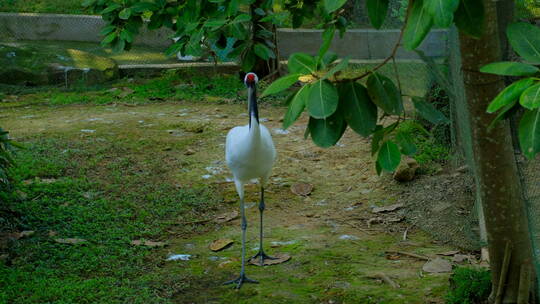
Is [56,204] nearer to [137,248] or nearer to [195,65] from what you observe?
[137,248]

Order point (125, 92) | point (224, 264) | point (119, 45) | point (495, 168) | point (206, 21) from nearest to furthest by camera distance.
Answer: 1. point (495, 168)
2. point (206, 21)
3. point (119, 45)
4. point (224, 264)
5. point (125, 92)

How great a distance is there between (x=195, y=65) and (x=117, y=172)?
5058 mm

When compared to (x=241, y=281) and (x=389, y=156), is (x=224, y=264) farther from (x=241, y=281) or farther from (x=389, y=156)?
(x=389, y=156)

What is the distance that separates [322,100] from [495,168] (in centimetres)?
137

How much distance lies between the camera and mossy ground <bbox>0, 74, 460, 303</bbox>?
459cm

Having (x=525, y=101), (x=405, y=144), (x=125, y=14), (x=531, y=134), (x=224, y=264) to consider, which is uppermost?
(x=125, y=14)

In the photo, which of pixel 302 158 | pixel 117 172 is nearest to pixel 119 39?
pixel 117 172

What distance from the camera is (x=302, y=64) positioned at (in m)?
2.80

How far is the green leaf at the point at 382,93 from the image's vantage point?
2.78 meters

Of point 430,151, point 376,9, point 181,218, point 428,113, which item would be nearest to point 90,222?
point 181,218

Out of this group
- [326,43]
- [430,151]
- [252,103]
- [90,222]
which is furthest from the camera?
[430,151]

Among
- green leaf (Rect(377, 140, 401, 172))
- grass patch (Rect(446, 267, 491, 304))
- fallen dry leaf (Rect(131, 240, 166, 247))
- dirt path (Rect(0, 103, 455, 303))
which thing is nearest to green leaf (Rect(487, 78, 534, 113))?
green leaf (Rect(377, 140, 401, 172))

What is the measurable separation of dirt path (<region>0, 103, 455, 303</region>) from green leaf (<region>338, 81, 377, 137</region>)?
1.97m

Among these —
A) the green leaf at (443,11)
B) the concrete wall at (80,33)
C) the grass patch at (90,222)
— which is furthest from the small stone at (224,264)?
the concrete wall at (80,33)
